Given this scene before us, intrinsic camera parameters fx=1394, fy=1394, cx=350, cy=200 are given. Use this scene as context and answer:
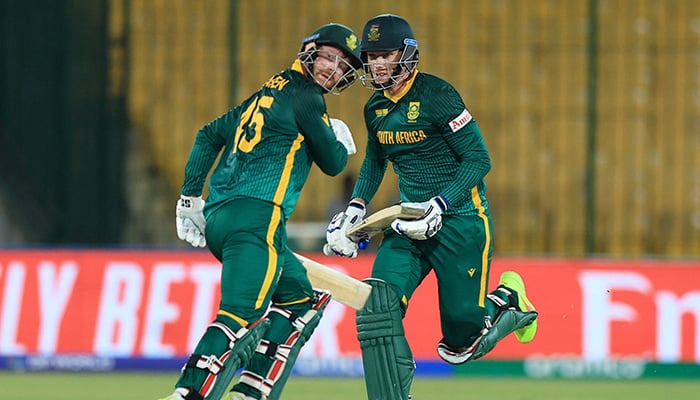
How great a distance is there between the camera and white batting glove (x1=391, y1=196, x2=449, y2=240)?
6.97 m

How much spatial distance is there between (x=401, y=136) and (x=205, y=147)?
1.04m

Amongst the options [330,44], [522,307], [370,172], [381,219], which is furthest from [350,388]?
[330,44]

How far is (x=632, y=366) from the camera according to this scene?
10852 millimetres

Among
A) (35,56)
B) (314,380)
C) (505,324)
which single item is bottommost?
(314,380)

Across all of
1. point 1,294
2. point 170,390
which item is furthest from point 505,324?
point 1,294

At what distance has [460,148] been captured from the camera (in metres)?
7.19

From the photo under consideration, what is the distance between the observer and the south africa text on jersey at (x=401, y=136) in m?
7.20

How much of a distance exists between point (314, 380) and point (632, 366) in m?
2.48

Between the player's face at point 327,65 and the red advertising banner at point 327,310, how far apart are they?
4155 mm

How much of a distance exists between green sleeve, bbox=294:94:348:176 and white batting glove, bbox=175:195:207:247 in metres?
0.67

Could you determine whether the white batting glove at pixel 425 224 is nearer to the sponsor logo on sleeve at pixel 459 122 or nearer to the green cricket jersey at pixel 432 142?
the green cricket jersey at pixel 432 142

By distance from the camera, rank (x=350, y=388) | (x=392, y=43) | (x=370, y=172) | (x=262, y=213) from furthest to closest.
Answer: (x=350, y=388) → (x=370, y=172) → (x=392, y=43) → (x=262, y=213)

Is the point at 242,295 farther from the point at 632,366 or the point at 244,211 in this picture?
the point at 632,366

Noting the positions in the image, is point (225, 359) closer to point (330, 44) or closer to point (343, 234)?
point (343, 234)
